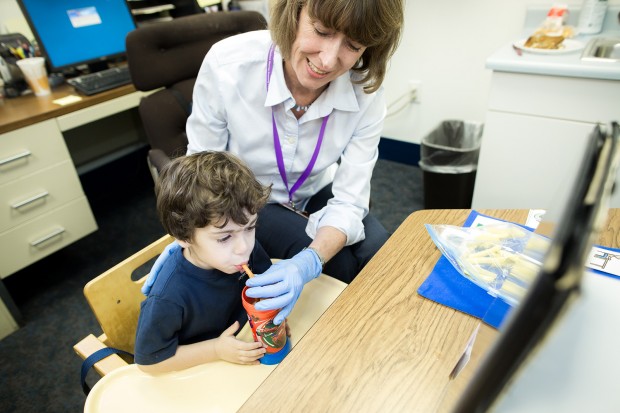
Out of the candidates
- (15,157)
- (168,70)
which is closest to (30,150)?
(15,157)

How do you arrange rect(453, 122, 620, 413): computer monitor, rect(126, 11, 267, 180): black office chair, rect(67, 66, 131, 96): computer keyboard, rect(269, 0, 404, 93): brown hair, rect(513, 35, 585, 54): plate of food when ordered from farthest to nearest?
rect(67, 66, 131, 96): computer keyboard → rect(513, 35, 585, 54): plate of food → rect(126, 11, 267, 180): black office chair → rect(269, 0, 404, 93): brown hair → rect(453, 122, 620, 413): computer monitor

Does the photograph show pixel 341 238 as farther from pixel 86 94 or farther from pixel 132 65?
pixel 86 94

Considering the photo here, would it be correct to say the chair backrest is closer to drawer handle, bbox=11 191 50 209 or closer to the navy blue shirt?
the navy blue shirt

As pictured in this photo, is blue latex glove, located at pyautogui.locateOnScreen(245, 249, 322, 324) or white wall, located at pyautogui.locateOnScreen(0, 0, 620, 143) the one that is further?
white wall, located at pyautogui.locateOnScreen(0, 0, 620, 143)

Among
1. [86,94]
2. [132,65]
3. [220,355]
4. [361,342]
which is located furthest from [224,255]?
[86,94]

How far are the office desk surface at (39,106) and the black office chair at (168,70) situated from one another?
50cm

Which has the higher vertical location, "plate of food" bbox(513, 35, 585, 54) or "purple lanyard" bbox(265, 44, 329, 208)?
"plate of food" bbox(513, 35, 585, 54)

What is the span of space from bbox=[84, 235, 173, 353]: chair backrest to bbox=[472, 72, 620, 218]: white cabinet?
52.6 inches

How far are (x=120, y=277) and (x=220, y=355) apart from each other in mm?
315

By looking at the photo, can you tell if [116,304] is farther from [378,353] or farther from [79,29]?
[79,29]

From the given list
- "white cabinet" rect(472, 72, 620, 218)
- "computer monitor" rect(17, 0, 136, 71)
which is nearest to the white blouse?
"white cabinet" rect(472, 72, 620, 218)

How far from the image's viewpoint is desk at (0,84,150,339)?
1614 millimetres

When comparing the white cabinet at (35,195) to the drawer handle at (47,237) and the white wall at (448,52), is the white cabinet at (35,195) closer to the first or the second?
the drawer handle at (47,237)

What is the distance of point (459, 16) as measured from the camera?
6.85 feet
